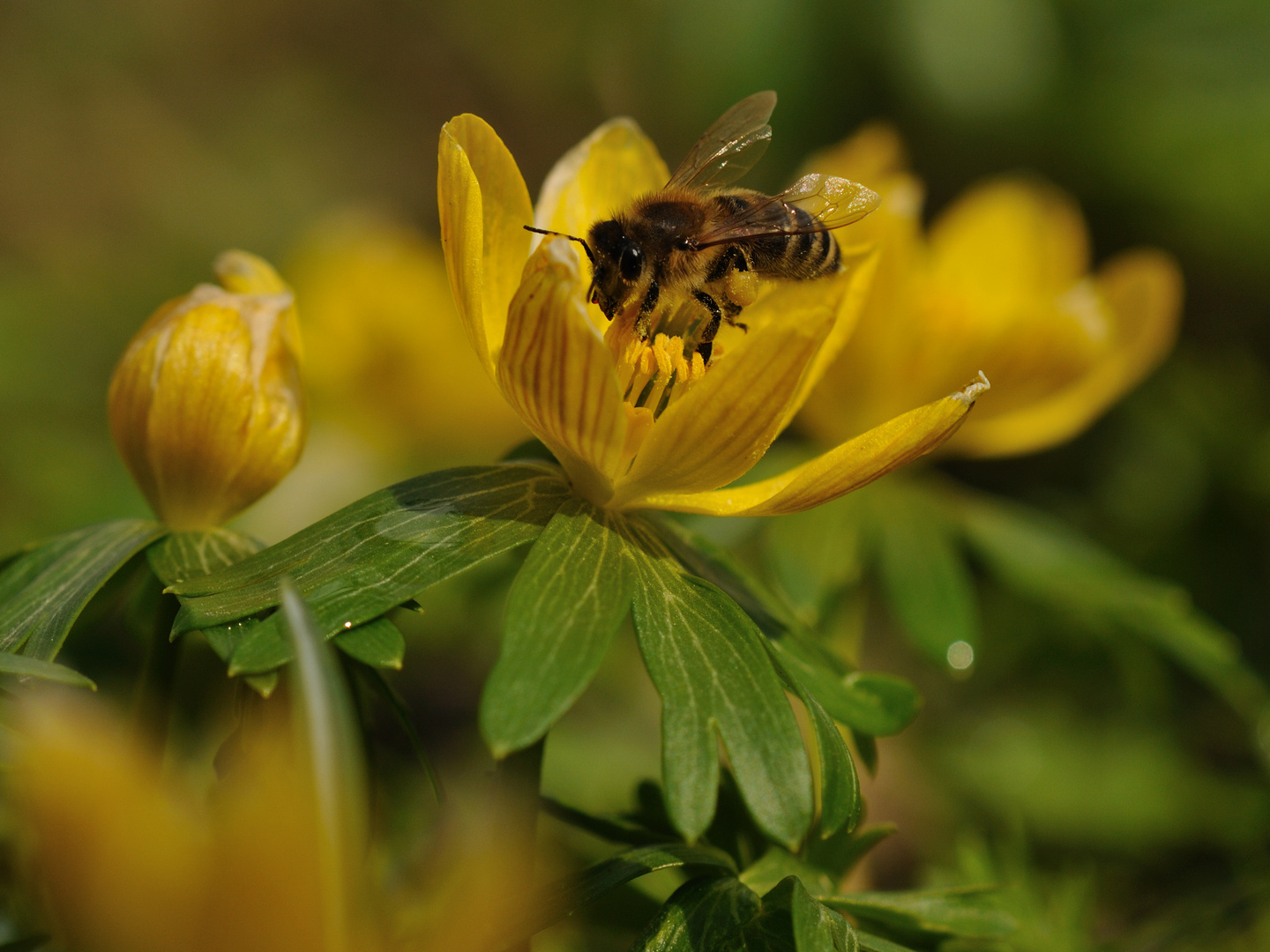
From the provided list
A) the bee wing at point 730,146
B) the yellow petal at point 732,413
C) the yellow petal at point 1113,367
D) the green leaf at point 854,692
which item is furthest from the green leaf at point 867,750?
the yellow petal at point 1113,367

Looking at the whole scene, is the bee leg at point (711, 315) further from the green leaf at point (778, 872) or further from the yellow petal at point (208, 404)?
the green leaf at point (778, 872)

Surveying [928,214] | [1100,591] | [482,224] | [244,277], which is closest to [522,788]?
[482,224]

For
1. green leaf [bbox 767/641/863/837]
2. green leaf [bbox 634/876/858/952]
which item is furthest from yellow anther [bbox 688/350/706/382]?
green leaf [bbox 634/876/858/952]

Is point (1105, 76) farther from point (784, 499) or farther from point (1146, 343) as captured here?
point (784, 499)

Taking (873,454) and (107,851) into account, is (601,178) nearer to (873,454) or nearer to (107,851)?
(873,454)

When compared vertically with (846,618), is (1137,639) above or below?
below

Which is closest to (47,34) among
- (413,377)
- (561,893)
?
(413,377)
